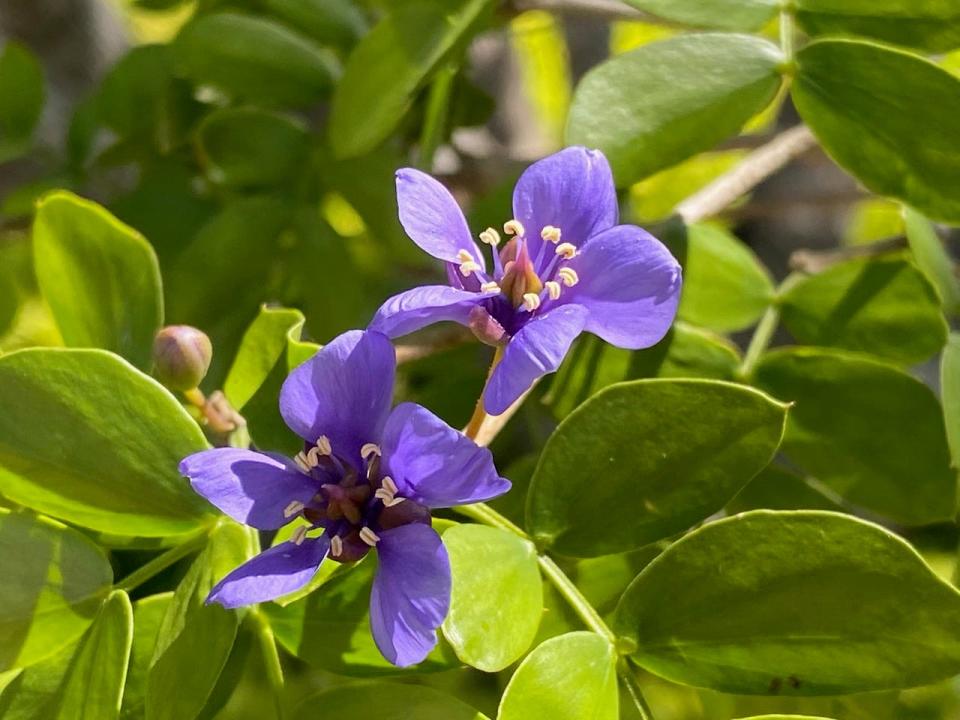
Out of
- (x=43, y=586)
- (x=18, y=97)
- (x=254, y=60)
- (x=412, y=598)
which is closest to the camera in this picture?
(x=412, y=598)

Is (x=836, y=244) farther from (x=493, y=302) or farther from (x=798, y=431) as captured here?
(x=493, y=302)

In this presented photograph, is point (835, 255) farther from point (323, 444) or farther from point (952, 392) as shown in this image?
point (323, 444)

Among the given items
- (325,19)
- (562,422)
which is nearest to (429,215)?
(562,422)

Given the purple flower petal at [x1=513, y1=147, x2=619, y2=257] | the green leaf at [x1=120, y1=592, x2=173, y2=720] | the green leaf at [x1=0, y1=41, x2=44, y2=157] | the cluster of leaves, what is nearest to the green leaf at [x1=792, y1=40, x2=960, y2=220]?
the cluster of leaves

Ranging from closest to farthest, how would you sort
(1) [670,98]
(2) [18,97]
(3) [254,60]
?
(1) [670,98] → (3) [254,60] → (2) [18,97]

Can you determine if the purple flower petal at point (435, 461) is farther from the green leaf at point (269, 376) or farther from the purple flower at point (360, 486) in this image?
the green leaf at point (269, 376)

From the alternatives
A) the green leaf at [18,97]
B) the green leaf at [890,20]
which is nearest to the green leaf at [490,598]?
the green leaf at [890,20]
